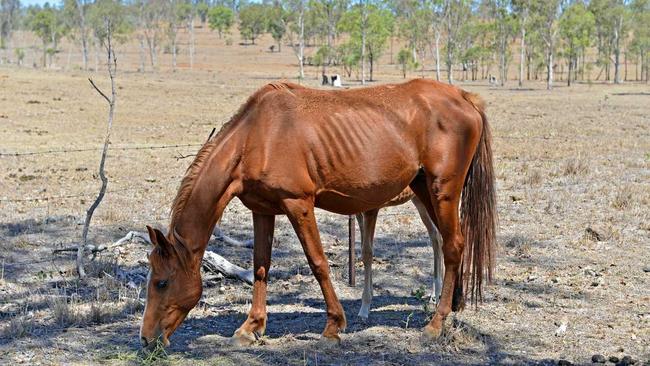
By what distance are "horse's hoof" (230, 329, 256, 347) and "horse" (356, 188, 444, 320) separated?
1.07 meters

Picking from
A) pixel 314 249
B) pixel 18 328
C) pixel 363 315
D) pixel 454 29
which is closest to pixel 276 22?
pixel 454 29

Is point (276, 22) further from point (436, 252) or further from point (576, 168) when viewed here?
point (436, 252)

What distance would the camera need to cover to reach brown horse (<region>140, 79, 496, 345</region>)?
215 inches

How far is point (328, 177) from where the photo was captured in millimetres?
5723

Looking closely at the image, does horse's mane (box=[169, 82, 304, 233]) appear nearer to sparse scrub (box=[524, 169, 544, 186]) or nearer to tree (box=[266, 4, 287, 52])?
sparse scrub (box=[524, 169, 544, 186])

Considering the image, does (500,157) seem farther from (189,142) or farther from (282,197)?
(282,197)

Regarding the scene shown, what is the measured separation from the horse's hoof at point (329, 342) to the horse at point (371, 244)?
31.0 inches

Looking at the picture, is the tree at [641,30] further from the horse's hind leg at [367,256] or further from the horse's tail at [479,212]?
the horse's hind leg at [367,256]

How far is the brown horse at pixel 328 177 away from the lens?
17.9 feet

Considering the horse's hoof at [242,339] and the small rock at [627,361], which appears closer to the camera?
the small rock at [627,361]

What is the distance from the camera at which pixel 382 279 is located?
7.71 m

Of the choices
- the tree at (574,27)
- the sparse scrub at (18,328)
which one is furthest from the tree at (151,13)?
the sparse scrub at (18,328)

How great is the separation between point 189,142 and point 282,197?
1347cm

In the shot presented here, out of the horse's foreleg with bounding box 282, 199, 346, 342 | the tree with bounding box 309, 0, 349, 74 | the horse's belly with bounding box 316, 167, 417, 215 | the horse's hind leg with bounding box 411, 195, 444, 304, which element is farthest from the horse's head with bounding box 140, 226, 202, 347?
the tree with bounding box 309, 0, 349, 74
